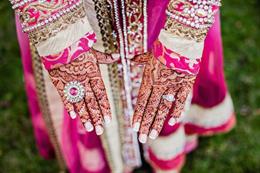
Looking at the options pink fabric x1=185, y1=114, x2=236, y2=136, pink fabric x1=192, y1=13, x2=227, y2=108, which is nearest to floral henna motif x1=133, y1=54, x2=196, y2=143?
pink fabric x1=192, y1=13, x2=227, y2=108

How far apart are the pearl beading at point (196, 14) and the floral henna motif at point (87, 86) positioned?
19 cm

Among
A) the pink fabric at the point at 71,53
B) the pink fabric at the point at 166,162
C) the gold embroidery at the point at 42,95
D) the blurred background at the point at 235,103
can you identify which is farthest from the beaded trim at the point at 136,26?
the blurred background at the point at 235,103

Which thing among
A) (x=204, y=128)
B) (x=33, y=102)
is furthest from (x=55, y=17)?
(x=204, y=128)

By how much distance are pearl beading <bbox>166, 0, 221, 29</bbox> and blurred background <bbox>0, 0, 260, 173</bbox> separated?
90 cm

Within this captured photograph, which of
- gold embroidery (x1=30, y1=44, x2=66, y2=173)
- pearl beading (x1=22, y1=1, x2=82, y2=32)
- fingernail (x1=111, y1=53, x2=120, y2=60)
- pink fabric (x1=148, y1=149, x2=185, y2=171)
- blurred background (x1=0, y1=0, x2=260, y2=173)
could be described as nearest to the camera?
pearl beading (x1=22, y1=1, x2=82, y2=32)

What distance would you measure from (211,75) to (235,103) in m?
0.64

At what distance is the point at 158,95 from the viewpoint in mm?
1191

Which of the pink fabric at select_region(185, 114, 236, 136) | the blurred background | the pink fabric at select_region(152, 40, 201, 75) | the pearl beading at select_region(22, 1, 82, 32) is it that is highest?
the pearl beading at select_region(22, 1, 82, 32)

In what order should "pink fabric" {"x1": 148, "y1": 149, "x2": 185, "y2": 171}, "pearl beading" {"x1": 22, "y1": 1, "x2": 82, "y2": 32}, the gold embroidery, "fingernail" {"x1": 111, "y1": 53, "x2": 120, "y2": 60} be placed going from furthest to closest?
"pink fabric" {"x1": 148, "y1": 149, "x2": 185, "y2": 171}, the gold embroidery, "fingernail" {"x1": 111, "y1": 53, "x2": 120, "y2": 60}, "pearl beading" {"x1": 22, "y1": 1, "x2": 82, "y2": 32}

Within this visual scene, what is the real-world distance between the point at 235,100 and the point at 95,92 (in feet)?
3.34

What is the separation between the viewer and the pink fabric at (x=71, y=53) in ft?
3.72

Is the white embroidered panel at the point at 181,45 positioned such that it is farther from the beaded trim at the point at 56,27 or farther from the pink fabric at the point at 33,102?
the pink fabric at the point at 33,102

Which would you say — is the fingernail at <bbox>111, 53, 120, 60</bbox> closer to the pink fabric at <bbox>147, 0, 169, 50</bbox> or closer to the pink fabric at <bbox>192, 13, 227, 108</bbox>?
the pink fabric at <bbox>147, 0, 169, 50</bbox>

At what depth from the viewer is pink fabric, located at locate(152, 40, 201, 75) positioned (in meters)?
1.15
